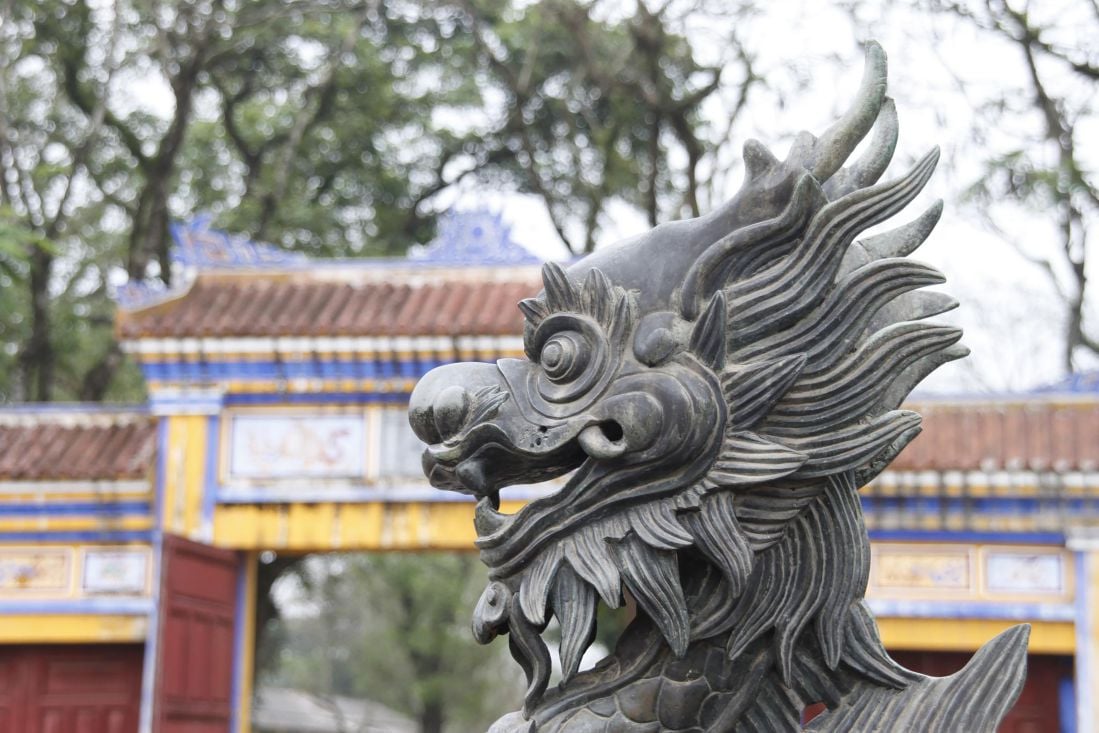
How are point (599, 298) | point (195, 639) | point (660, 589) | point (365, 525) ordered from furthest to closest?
point (365, 525), point (195, 639), point (599, 298), point (660, 589)

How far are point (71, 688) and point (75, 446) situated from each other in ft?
4.67

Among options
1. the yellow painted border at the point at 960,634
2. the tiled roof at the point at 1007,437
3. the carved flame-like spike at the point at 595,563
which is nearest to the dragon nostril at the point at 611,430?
the carved flame-like spike at the point at 595,563

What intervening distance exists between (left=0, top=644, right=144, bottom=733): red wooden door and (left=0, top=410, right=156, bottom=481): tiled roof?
1074 millimetres

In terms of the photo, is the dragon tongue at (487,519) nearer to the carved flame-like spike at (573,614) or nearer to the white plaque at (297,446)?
the carved flame-like spike at (573,614)

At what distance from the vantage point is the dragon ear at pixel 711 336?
1.95 meters

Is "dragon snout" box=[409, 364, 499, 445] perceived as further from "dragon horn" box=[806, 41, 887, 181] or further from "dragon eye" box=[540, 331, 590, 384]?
"dragon horn" box=[806, 41, 887, 181]

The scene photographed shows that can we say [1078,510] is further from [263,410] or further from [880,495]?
[263,410]

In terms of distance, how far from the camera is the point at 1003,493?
7.80 metres

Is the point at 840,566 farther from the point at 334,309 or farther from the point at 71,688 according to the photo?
the point at 71,688

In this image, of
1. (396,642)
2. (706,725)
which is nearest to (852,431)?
(706,725)

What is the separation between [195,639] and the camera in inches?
307

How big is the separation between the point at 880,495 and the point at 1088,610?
1.27 m

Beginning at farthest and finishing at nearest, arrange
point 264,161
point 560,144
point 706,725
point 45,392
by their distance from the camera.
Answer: point 560,144 < point 264,161 < point 45,392 < point 706,725

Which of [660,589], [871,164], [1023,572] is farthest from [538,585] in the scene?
[1023,572]
